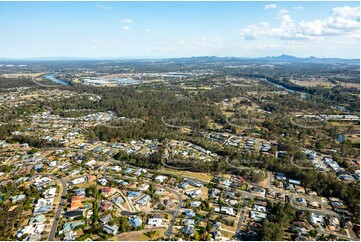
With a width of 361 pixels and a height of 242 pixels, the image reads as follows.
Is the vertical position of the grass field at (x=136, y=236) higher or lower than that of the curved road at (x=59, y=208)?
lower

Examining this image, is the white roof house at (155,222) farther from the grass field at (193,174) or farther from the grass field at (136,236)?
the grass field at (193,174)

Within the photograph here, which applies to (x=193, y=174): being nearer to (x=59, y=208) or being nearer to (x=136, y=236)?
(x=136, y=236)

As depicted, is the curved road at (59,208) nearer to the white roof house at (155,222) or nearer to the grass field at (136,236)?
the grass field at (136,236)

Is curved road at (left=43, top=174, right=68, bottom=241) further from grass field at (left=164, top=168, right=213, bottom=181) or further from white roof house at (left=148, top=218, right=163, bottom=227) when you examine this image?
grass field at (left=164, top=168, right=213, bottom=181)

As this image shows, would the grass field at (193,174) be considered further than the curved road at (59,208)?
Yes

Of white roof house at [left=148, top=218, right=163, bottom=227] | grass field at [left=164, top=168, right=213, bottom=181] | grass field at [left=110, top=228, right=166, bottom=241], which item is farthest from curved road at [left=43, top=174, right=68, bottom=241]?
grass field at [left=164, top=168, right=213, bottom=181]

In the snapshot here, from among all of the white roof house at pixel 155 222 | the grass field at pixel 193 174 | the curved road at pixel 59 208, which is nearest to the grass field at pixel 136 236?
the white roof house at pixel 155 222

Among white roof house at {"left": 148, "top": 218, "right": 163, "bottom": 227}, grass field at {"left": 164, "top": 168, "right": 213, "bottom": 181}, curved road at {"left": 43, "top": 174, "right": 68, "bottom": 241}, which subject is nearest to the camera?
curved road at {"left": 43, "top": 174, "right": 68, "bottom": 241}

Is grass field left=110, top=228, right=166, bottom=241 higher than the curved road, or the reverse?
the curved road

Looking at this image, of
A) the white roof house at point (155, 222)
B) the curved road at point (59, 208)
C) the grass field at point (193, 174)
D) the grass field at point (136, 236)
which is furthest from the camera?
the grass field at point (193, 174)

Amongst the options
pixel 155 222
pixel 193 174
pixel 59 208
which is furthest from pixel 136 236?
pixel 193 174

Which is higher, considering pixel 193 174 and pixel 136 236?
pixel 193 174

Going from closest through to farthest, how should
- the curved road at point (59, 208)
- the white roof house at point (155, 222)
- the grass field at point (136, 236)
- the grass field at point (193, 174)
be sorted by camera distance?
the grass field at point (136, 236) < the curved road at point (59, 208) < the white roof house at point (155, 222) < the grass field at point (193, 174)
